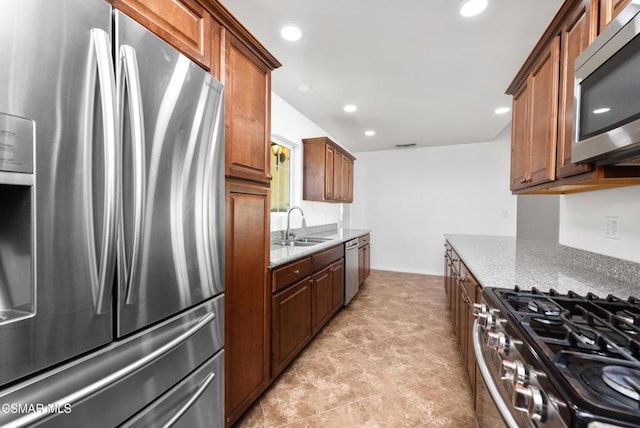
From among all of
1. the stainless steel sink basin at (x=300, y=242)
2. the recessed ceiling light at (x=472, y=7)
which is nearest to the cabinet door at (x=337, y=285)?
the stainless steel sink basin at (x=300, y=242)

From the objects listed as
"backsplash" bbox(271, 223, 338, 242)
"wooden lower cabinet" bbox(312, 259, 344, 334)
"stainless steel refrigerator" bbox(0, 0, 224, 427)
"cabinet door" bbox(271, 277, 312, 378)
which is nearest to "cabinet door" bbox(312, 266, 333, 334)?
"wooden lower cabinet" bbox(312, 259, 344, 334)

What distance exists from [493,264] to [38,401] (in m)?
2.29

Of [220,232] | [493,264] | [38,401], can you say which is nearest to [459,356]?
[493,264]

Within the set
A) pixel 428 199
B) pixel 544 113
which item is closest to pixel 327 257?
pixel 544 113

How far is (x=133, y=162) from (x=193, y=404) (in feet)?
3.26

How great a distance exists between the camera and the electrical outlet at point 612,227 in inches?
60.6

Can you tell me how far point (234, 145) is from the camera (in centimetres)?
145

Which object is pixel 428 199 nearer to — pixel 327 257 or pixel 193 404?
pixel 327 257

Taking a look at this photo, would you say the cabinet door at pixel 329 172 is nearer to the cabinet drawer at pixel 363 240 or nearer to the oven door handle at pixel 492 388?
the cabinet drawer at pixel 363 240

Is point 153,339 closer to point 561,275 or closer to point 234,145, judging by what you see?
point 234,145

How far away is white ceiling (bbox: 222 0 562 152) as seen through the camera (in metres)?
1.72

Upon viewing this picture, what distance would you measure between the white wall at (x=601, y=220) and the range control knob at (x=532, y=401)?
1373mm

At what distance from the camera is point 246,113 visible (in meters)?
1.55

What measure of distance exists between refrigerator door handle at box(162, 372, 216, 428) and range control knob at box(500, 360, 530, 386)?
116 centimetres
